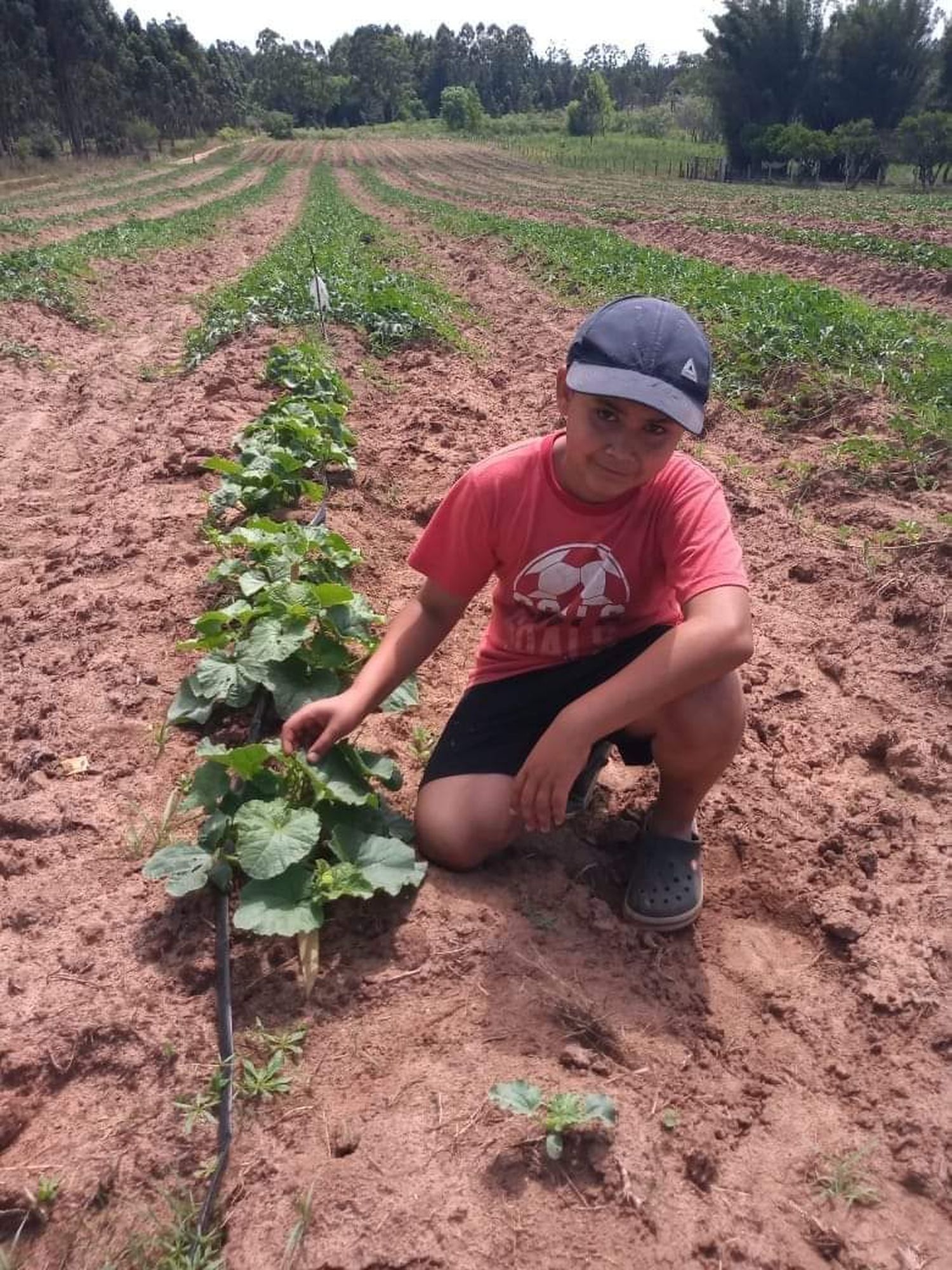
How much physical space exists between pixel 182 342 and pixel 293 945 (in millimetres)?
8710

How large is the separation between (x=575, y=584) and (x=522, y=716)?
1.39ft

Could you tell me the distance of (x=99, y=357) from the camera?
8641 mm

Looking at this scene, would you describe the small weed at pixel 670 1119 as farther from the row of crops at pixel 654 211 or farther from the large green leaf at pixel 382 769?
the row of crops at pixel 654 211

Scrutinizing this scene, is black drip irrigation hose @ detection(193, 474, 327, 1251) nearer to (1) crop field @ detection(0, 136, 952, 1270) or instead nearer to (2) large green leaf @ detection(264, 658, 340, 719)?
(1) crop field @ detection(0, 136, 952, 1270)

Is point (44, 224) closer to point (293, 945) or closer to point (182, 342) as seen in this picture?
point (182, 342)

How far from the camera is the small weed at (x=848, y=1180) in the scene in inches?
62.9

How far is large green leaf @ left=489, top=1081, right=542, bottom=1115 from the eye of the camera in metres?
1.60

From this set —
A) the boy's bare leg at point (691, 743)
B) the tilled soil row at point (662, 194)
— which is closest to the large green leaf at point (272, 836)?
the boy's bare leg at point (691, 743)

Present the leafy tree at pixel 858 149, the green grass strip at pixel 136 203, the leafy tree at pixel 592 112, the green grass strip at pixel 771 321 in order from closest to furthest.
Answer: the green grass strip at pixel 771 321 < the green grass strip at pixel 136 203 < the leafy tree at pixel 858 149 < the leafy tree at pixel 592 112

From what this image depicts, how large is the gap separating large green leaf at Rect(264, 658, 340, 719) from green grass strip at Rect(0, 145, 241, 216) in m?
26.8

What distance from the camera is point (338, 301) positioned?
30.5ft

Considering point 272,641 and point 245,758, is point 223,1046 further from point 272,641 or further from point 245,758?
point 272,641

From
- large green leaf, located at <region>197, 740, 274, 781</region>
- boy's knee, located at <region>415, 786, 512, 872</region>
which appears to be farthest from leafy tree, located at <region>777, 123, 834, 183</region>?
large green leaf, located at <region>197, 740, 274, 781</region>

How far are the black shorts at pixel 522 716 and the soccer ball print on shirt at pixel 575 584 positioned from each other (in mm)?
126
